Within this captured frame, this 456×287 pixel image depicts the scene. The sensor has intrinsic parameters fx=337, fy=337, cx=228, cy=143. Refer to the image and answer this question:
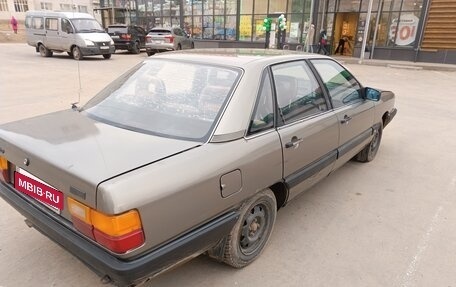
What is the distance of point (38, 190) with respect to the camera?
7.04 feet

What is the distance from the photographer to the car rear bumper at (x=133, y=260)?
1.79 m

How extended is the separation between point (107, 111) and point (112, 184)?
43.2 inches

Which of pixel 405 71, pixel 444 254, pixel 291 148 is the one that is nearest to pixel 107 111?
pixel 291 148

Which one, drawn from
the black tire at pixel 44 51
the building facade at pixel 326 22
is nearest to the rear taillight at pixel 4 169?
the black tire at pixel 44 51

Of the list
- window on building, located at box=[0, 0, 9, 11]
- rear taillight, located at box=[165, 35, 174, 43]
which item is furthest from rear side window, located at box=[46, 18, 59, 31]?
window on building, located at box=[0, 0, 9, 11]

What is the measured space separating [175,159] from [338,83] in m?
2.40

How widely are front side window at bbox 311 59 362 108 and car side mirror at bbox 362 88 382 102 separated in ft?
0.25

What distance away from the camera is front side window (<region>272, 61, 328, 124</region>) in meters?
2.81

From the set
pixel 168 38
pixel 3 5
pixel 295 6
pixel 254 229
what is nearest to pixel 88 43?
pixel 168 38

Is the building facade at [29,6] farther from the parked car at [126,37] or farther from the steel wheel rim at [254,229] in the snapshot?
the steel wheel rim at [254,229]

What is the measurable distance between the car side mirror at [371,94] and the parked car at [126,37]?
17.8m

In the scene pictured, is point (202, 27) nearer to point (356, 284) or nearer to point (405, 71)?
point (405, 71)

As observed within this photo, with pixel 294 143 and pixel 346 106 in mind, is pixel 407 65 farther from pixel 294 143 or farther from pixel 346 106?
pixel 294 143

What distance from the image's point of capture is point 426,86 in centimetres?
1134
